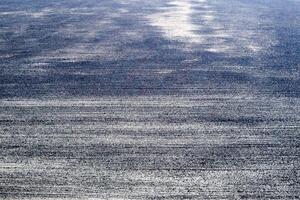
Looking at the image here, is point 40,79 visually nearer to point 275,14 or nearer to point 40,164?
point 40,164

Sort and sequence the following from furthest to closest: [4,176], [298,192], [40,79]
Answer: [40,79]
[4,176]
[298,192]

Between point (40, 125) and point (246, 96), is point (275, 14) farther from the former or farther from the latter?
point (40, 125)

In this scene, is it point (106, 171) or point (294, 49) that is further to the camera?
point (294, 49)

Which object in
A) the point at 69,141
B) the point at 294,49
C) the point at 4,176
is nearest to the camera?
the point at 4,176

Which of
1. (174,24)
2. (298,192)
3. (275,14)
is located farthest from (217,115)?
(275,14)

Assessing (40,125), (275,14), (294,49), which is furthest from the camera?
(275,14)

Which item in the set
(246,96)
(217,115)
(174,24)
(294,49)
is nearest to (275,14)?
(174,24)
